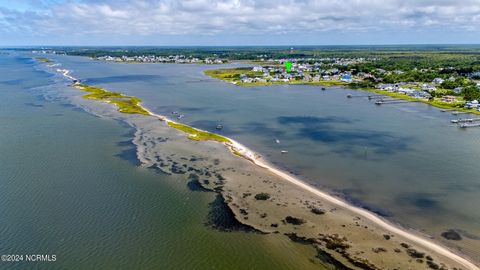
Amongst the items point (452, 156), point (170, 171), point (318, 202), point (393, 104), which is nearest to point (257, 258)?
point (318, 202)

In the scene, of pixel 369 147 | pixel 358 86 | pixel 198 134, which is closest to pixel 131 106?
pixel 198 134

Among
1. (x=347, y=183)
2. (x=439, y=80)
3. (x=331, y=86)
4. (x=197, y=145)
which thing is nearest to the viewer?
(x=347, y=183)

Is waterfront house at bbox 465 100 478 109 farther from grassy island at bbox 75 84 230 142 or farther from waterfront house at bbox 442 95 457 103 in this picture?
grassy island at bbox 75 84 230 142

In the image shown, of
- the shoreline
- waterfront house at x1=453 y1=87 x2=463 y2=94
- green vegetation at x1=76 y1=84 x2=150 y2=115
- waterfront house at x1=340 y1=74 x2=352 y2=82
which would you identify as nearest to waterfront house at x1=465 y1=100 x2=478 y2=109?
waterfront house at x1=453 y1=87 x2=463 y2=94

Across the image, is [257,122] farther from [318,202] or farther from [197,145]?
[318,202]

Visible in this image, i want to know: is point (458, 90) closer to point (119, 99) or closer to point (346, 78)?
point (346, 78)

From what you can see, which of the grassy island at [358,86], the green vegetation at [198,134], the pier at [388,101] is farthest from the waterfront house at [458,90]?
the green vegetation at [198,134]
